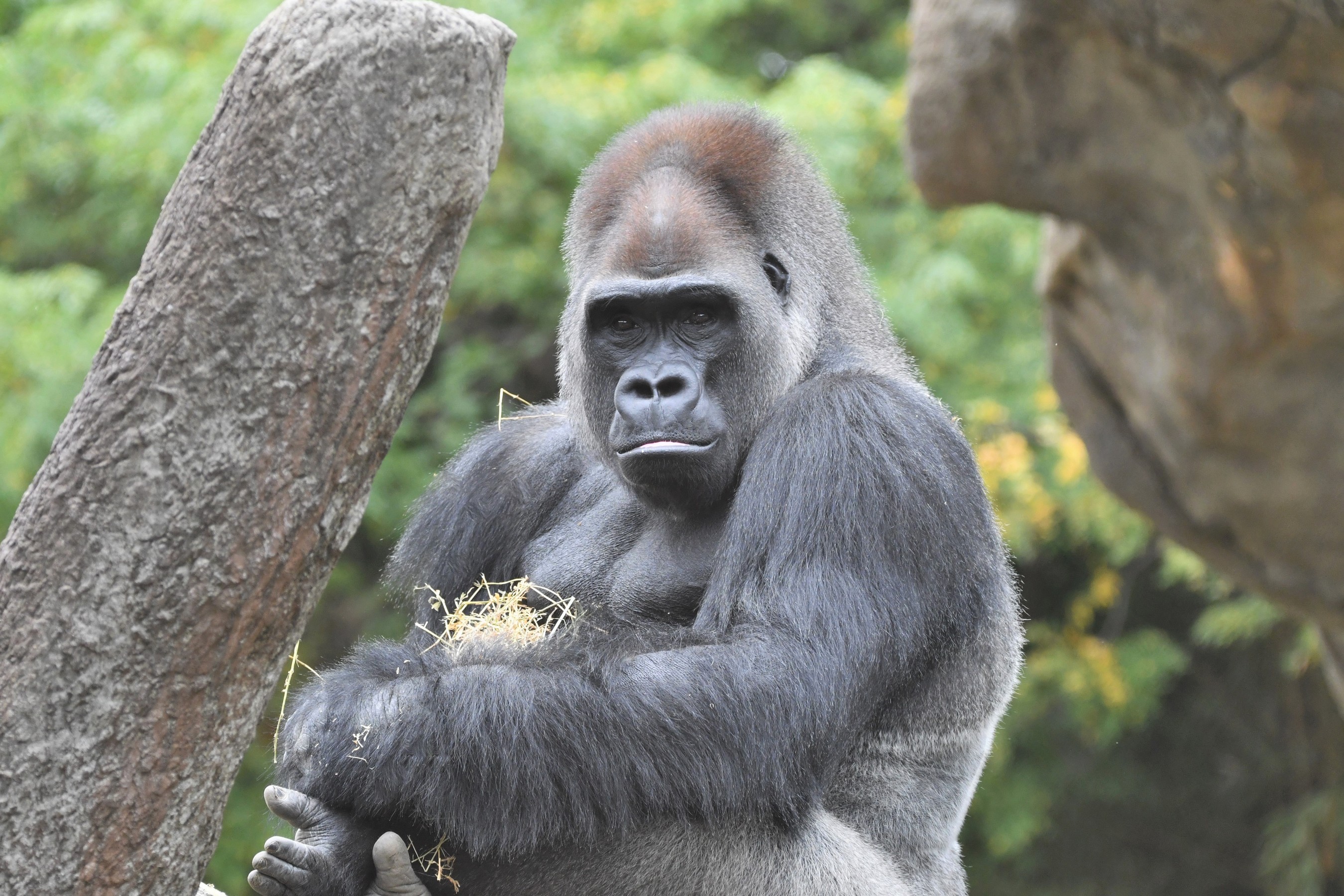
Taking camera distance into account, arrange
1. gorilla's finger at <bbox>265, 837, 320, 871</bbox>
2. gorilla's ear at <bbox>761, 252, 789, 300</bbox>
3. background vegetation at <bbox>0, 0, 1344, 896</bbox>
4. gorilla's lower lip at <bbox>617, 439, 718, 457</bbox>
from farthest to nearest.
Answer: background vegetation at <bbox>0, 0, 1344, 896</bbox> < gorilla's ear at <bbox>761, 252, 789, 300</bbox> < gorilla's lower lip at <bbox>617, 439, 718, 457</bbox> < gorilla's finger at <bbox>265, 837, 320, 871</bbox>

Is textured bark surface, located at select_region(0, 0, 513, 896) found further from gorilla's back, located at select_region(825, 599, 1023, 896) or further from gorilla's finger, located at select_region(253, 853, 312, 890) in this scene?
gorilla's back, located at select_region(825, 599, 1023, 896)

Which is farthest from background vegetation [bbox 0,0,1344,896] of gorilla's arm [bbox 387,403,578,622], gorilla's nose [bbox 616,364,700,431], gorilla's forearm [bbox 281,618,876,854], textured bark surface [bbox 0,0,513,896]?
textured bark surface [bbox 0,0,513,896]

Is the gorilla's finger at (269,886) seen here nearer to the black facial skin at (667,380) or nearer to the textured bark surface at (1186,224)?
the black facial skin at (667,380)

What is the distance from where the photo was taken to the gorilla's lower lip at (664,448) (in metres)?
3.18

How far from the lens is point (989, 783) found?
8492mm

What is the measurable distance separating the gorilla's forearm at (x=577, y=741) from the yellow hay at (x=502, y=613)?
242 millimetres

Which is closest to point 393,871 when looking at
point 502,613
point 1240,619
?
point 502,613

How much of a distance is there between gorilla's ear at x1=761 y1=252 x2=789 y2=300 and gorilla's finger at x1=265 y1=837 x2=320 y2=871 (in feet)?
5.67

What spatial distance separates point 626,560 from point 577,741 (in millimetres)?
748

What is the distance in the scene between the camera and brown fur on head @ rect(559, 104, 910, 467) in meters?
3.43

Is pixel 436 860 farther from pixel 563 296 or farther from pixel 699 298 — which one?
pixel 563 296

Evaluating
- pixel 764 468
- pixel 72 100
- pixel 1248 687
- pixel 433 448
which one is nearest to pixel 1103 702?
pixel 1248 687

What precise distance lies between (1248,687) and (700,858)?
8116 millimetres

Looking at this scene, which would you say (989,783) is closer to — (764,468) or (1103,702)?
(1103,702)
